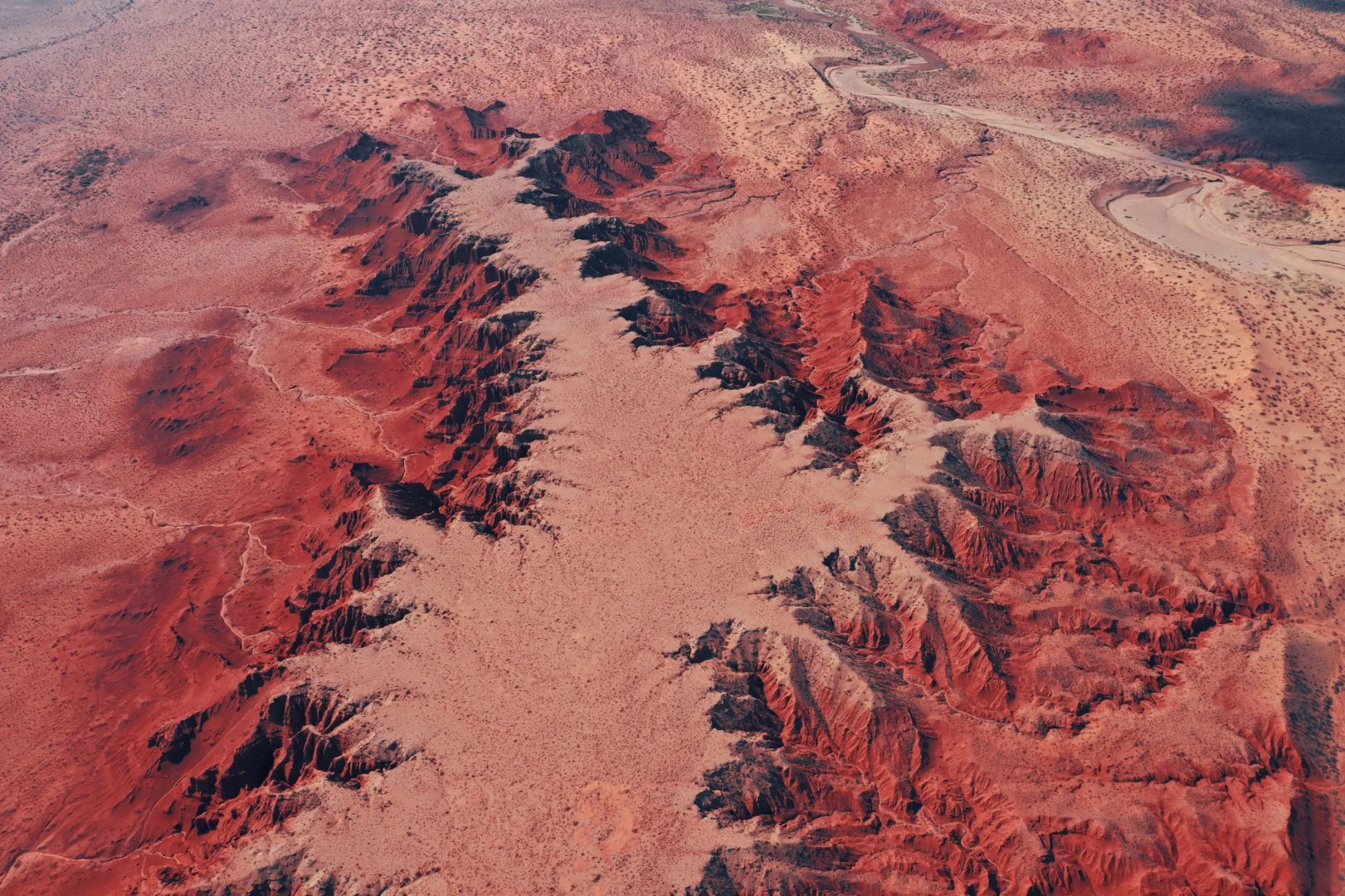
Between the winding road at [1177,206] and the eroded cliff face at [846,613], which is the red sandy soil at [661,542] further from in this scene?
the winding road at [1177,206]

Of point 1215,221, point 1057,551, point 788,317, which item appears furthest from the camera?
point 1215,221

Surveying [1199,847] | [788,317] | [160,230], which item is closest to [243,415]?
[160,230]

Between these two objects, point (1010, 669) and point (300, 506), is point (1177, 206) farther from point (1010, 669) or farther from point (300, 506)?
point (300, 506)

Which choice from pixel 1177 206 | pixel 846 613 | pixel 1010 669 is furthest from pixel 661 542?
pixel 1177 206

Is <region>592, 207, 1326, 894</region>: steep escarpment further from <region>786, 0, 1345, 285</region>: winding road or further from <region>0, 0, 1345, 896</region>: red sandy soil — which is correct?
<region>786, 0, 1345, 285</region>: winding road

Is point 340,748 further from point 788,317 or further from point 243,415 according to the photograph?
point 788,317

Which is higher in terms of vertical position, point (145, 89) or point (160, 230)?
point (145, 89)

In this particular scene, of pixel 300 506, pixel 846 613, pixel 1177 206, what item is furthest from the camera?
pixel 1177 206
